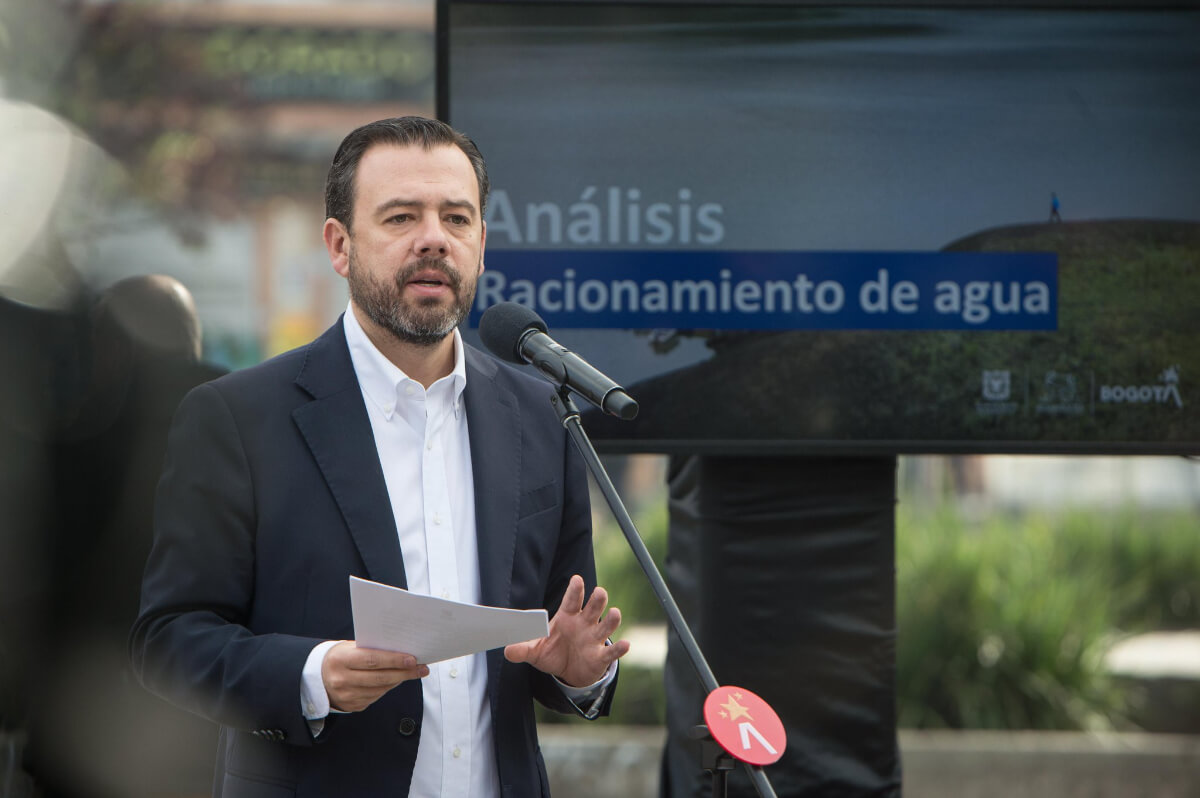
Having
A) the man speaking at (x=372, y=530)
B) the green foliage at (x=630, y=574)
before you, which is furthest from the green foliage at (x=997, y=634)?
the man speaking at (x=372, y=530)

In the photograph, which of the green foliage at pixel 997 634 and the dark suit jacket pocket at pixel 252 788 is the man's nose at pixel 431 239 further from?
the green foliage at pixel 997 634

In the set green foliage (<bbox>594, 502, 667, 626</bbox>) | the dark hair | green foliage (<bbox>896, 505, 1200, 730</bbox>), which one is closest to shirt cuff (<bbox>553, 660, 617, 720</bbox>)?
the dark hair

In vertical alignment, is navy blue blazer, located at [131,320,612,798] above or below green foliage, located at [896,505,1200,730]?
above

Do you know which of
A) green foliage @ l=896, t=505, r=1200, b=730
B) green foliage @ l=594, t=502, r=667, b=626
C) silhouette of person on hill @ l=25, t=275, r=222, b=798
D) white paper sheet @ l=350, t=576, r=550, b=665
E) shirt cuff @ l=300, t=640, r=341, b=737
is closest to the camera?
white paper sheet @ l=350, t=576, r=550, b=665

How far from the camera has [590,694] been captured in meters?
2.14

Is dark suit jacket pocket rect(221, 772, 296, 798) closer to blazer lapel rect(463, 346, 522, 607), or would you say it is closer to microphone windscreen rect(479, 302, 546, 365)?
blazer lapel rect(463, 346, 522, 607)

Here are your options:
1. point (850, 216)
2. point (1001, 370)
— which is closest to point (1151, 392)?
point (1001, 370)

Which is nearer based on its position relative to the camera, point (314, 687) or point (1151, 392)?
point (314, 687)

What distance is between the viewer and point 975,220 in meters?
3.13

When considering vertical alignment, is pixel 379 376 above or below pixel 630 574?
above

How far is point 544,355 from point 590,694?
61 cm

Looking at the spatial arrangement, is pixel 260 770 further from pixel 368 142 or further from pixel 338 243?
pixel 368 142

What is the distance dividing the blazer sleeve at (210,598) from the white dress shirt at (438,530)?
0.75 ft

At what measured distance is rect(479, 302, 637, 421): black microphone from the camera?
173 cm
